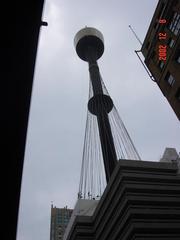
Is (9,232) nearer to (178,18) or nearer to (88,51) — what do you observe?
(178,18)

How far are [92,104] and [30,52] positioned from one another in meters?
72.9

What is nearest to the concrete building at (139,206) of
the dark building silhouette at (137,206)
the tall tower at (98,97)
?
the dark building silhouette at (137,206)

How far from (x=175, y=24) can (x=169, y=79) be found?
679cm

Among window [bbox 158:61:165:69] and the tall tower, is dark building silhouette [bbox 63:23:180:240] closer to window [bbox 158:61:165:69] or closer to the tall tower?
window [bbox 158:61:165:69]

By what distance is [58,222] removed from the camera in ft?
445

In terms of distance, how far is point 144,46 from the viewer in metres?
47.6

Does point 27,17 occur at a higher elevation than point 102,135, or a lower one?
lower

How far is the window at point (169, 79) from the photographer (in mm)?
40234

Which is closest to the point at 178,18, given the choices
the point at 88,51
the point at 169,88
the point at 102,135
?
the point at 169,88

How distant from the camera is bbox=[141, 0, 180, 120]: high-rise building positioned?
1523 inches

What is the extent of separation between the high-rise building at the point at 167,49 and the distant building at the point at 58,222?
102939 mm
